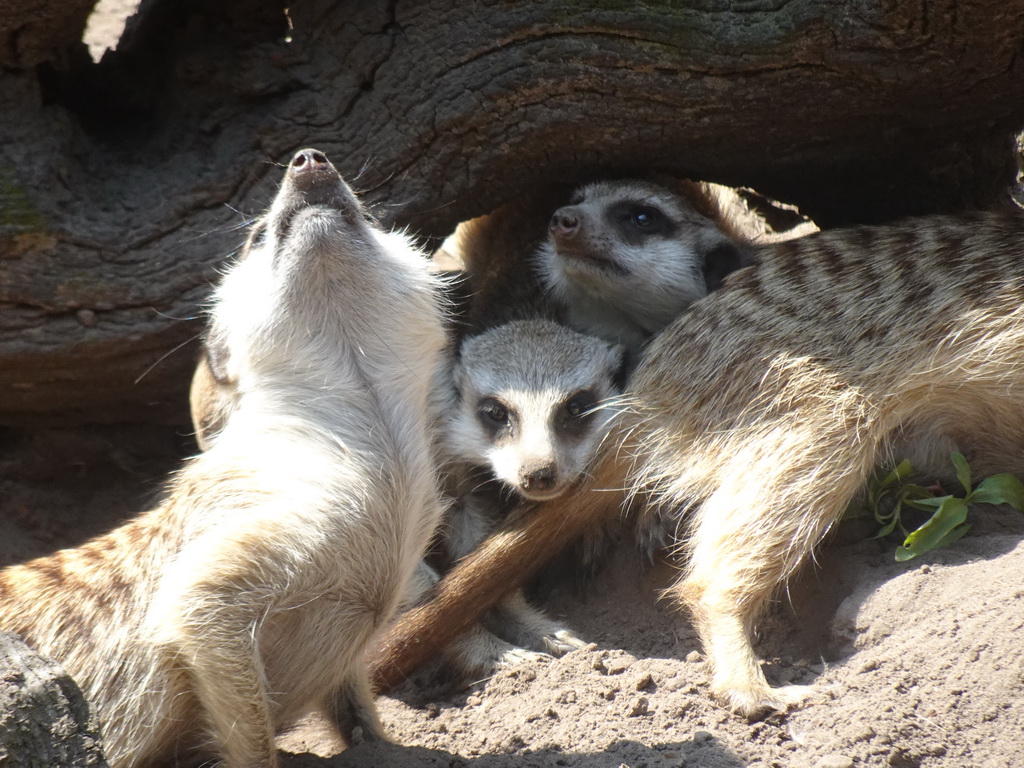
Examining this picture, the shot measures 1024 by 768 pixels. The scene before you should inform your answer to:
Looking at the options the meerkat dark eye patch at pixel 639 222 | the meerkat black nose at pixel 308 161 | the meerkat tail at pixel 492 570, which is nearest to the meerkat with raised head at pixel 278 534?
the meerkat black nose at pixel 308 161

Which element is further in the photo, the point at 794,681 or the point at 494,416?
the point at 494,416

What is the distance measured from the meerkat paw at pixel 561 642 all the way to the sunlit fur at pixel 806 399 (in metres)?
0.30

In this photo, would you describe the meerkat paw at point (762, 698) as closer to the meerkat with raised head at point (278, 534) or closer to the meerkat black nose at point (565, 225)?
the meerkat with raised head at point (278, 534)

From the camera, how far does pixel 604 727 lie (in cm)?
234

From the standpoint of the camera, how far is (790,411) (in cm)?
274

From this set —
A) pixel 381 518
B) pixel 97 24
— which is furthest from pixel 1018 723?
pixel 97 24

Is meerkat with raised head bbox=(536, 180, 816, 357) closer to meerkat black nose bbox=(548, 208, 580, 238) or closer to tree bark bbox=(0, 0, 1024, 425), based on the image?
meerkat black nose bbox=(548, 208, 580, 238)

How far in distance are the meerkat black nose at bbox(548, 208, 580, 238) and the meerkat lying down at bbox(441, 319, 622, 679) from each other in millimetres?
345

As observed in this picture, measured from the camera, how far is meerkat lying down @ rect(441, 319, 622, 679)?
2854 mm

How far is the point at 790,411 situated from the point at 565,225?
3.00ft

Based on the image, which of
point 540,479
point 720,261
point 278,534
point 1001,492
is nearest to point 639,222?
point 720,261

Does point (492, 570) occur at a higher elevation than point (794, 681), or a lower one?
higher

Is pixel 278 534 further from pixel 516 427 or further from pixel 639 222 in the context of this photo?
pixel 639 222

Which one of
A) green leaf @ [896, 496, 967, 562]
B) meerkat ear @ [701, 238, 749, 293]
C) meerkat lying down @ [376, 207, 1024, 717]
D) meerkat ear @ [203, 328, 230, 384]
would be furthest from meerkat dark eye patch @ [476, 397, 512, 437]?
green leaf @ [896, 496, 967, 562]
